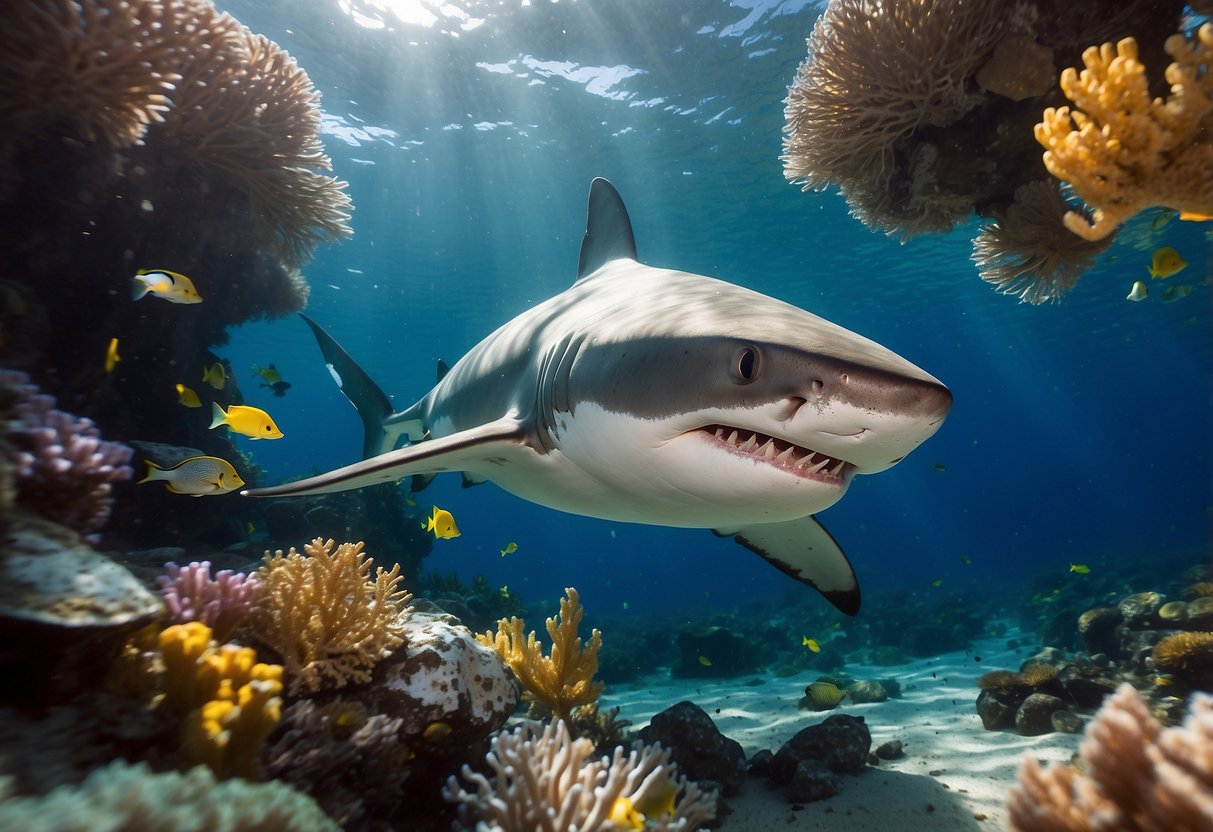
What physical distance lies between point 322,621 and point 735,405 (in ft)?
7.74

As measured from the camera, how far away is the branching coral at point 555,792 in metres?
2.21

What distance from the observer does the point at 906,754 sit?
596 centimetres

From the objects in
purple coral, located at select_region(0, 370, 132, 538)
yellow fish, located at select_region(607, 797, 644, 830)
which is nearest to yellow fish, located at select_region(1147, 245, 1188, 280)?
yellow fish, located at select_region(607, 797, 644, 830)

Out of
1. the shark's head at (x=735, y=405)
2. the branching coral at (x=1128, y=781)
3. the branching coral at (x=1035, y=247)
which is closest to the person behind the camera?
the branching coral at (x=1128, y=781)

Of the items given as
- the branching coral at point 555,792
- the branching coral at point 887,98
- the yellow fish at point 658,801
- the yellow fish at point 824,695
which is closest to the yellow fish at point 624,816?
the branching coral at point 555,792

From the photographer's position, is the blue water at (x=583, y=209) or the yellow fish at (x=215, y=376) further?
the blue water at (x=583, y=209)

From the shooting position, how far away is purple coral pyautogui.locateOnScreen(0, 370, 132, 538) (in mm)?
2676

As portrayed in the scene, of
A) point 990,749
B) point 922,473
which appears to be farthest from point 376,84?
point 922,473

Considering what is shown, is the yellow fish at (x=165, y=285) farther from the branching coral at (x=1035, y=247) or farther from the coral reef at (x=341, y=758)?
the branching coral at (x=1035, y=247)

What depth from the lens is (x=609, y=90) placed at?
18609mm

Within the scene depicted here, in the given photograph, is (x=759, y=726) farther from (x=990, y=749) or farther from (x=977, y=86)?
(x=977, y=86)

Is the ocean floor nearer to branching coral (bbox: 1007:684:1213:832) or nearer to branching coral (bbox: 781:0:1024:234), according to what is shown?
branching coral (bbox: 1007:684:1213:832)

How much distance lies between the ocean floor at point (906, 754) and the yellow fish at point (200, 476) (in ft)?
16.0

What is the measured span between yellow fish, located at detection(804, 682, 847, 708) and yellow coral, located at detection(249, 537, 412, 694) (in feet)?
25.4
